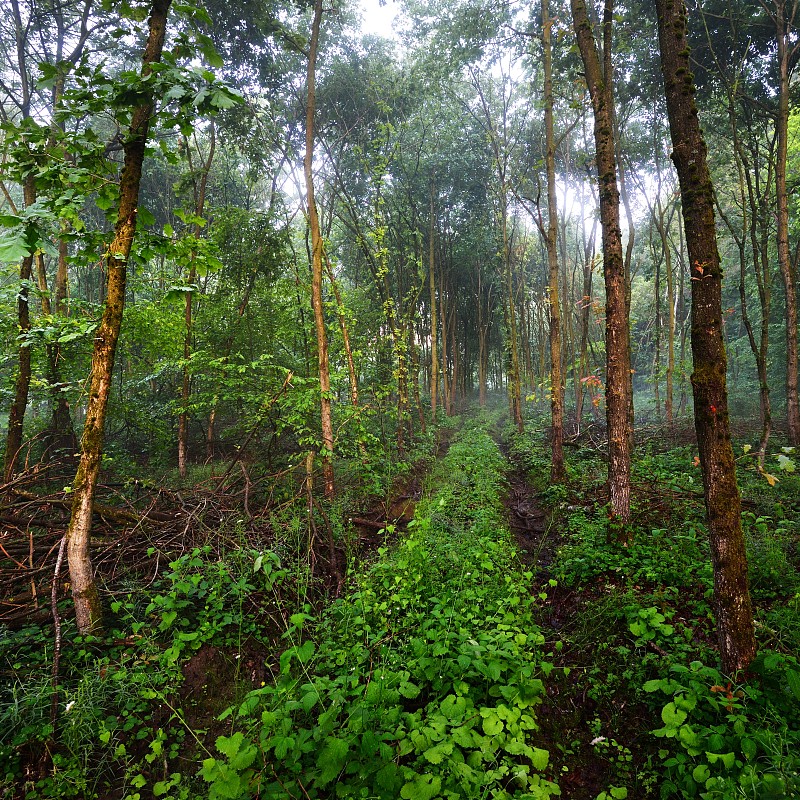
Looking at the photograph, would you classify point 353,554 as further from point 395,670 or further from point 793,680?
→ point 793,680

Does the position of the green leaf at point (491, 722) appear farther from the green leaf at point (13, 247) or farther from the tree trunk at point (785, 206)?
the tree trunk at point (785, 206)

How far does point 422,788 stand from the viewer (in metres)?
2.09

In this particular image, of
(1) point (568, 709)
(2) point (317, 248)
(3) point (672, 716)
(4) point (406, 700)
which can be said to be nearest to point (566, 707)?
(1) point (568, 709)

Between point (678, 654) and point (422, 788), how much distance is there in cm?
262

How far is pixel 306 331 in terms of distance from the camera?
39.3ft

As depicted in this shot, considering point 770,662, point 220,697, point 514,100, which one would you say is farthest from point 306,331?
point 514,100

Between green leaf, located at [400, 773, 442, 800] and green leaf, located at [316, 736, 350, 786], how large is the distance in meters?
0.37

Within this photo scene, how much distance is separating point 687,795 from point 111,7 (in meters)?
6.48

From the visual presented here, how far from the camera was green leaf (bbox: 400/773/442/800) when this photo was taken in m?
2.05

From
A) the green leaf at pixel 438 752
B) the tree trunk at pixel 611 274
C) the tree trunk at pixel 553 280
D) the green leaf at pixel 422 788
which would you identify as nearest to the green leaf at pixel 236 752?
the green leaf at pixel 422 788

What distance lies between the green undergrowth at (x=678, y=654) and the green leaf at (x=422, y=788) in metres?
1.40

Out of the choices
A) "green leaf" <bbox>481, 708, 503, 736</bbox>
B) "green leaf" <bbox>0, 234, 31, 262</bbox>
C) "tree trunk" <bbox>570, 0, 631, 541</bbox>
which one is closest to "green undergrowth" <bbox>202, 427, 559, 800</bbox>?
"green leaf" <bbox>481, 708, 503, 736</bbox>

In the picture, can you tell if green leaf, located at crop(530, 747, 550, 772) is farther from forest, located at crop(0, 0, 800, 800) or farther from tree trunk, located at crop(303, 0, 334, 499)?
tree trunk, located at crop(303, 0, 334, 499)

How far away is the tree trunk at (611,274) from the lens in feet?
19.0
